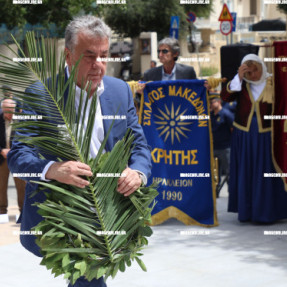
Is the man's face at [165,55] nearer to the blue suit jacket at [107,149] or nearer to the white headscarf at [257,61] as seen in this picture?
the white headscarf at [257,61]

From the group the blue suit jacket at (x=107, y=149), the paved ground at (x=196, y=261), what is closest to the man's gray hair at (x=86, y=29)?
the blue suit jacket at (x=107, y=149)

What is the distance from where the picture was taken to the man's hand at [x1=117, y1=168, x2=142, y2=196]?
10.8 ft

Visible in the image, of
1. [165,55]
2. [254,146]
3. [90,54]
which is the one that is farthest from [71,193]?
[165,55]

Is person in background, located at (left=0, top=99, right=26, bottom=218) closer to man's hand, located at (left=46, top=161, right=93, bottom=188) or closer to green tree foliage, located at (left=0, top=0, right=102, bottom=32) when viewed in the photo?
man's hand, located at (left=46, top=161, right=93, bottom=188)

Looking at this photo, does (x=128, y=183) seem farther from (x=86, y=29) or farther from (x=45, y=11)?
(x=45, y=11)

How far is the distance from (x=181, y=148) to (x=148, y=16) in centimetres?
3117

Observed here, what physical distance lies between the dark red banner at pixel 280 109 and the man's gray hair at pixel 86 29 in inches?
195

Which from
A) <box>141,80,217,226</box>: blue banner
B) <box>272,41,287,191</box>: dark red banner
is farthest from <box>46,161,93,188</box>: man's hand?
<box>141,80,217,226</box>: blue banner

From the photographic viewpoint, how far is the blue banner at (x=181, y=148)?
848cm

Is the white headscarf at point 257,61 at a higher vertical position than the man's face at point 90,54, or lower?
lower

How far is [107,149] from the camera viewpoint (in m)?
3.52

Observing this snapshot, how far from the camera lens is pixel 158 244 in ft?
24.6

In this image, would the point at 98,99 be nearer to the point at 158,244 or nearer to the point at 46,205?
the point at 46,205

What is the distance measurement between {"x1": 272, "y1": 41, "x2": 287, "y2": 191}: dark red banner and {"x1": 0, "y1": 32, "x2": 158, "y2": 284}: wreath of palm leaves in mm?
4988
